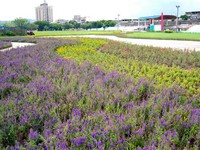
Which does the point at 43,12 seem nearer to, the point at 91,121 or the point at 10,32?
the point at 10,32

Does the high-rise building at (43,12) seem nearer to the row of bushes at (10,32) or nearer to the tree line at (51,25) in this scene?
the tree line at (51,25)

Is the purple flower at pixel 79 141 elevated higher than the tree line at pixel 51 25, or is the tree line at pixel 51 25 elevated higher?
the tree line at pixel 51 25

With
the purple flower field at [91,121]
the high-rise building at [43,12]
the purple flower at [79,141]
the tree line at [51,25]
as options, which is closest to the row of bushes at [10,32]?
the purple flower field at [91,121]

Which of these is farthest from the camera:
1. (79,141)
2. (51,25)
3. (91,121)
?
(51,25)

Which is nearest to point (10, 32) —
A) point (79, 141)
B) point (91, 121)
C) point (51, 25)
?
point (91, 121)

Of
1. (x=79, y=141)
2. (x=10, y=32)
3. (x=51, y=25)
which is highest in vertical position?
(x=51, y=25)

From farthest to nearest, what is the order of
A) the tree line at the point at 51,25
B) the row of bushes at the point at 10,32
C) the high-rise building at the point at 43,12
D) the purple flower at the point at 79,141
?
the high-rise building at the point at 43,12, the tree line at the point at 51,25, the row of bushes at the point at 10,32, the purple flower at the point at 79,141

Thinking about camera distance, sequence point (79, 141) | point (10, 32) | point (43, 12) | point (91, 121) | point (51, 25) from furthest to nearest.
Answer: point (43, 12) < point (51, 25) < point (10, 32) < point (91, 121) < point (79, 141)

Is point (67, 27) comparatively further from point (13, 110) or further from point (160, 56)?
point (13, 110)

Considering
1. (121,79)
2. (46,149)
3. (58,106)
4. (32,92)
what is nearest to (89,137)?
(46,149)

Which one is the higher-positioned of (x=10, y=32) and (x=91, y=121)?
(x=10, y=32)

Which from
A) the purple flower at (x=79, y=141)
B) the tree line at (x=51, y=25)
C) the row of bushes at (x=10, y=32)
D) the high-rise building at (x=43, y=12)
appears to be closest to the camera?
the purple flower at (x=79, y=141)

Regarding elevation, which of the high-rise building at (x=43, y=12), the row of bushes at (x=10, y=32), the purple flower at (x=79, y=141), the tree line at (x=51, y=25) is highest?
the high-rise building at (x=43, y=12)

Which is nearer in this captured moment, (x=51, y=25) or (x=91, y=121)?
(x=91, y=121)
